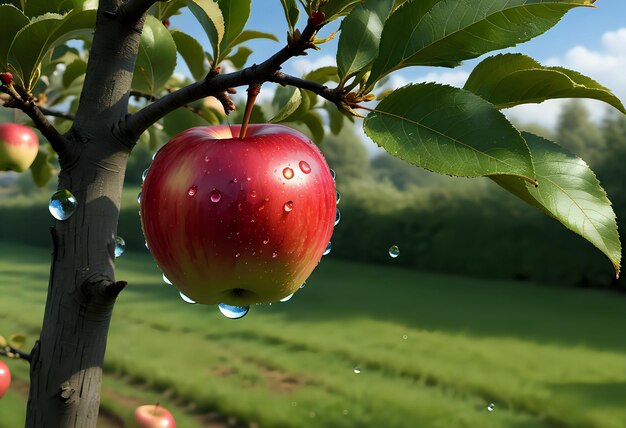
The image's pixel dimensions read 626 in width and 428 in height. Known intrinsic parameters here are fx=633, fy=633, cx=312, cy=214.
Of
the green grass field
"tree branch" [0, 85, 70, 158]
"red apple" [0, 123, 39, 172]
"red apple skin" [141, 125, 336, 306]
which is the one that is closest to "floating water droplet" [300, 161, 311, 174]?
"red apple skin" [141, 125, 336, 306]

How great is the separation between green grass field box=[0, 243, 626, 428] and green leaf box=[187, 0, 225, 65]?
9.26 feet

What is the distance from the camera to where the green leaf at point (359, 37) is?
0.45 meters

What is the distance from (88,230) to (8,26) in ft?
0.68

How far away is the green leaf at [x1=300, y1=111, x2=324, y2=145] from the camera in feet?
3.34

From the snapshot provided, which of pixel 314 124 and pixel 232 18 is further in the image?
pixel 314 124

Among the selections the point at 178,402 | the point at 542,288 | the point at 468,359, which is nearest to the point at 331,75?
the point at 178,402

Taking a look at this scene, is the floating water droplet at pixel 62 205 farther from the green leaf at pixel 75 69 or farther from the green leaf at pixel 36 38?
the green leaf at pixel 75 69

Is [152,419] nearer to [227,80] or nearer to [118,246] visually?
[118,246]

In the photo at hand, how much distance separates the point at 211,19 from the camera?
1.65ft

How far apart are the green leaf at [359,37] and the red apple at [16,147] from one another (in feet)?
3.51

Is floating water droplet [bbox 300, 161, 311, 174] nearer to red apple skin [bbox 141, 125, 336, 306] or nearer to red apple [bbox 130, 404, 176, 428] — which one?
red apple skin [bbox 141, 125, 336, 306]

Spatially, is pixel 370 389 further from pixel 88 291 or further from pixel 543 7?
pixel 543 7

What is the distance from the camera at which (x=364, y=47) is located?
46cm

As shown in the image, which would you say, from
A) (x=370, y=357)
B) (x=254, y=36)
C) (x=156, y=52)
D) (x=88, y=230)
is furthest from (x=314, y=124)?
(x=370, y=357)
